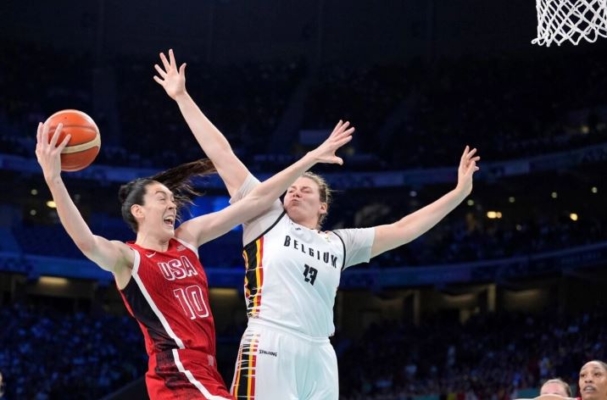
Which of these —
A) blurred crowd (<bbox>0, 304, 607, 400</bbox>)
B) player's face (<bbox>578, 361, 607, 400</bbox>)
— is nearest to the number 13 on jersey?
player's face (<bbox>578, 361, 607, 400</bbox>)

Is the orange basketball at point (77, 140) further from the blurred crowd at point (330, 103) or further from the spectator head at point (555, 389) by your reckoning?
the blurred crowd at point (330, 103)

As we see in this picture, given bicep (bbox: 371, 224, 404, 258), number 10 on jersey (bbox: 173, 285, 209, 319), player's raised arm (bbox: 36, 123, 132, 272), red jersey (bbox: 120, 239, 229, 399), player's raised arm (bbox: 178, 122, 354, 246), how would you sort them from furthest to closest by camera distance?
bicep (bbox: 371, 224, 404, 258) < player's raised arm (bbox: 178, 122, 354, 246) < number 10 on jersey (bbox: 173, 285, 209, 319) < red jersey (bbox: 120, 239, 229, 399) < player's raised arm (bbox: 36, 123, 132, 272)

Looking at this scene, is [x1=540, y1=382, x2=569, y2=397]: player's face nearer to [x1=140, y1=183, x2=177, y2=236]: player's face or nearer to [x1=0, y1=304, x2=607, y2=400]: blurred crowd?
[x1=140, y1=183, x2=177, y2=236]: player's face

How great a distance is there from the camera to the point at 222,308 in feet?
100.0

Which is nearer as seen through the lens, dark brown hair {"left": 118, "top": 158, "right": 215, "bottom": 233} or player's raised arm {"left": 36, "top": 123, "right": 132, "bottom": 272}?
player's raised arm {"left": 36, "top": 123, "right": 132, "bottom": 272}

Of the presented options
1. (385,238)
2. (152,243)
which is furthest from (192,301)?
(385,238)

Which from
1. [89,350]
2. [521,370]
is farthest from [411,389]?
[89,350]

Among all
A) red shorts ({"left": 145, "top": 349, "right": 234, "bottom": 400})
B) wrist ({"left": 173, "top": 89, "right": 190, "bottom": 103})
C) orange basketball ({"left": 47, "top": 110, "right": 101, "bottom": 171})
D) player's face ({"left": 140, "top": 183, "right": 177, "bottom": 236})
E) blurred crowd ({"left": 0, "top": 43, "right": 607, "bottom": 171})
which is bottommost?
red shorts ({"left": 145, "top": 349, "right": 234, "bottom": 400})

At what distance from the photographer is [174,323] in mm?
4531

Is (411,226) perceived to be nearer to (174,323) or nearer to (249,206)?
(249,206)

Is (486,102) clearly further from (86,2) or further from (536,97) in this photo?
(86,2)

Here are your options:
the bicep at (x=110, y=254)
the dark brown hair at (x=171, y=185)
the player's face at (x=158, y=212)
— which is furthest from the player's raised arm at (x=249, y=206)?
the bicep at (x=110, y=254)

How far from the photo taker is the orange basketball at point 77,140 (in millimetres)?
4867

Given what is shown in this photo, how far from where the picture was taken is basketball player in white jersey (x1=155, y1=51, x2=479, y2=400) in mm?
4750
